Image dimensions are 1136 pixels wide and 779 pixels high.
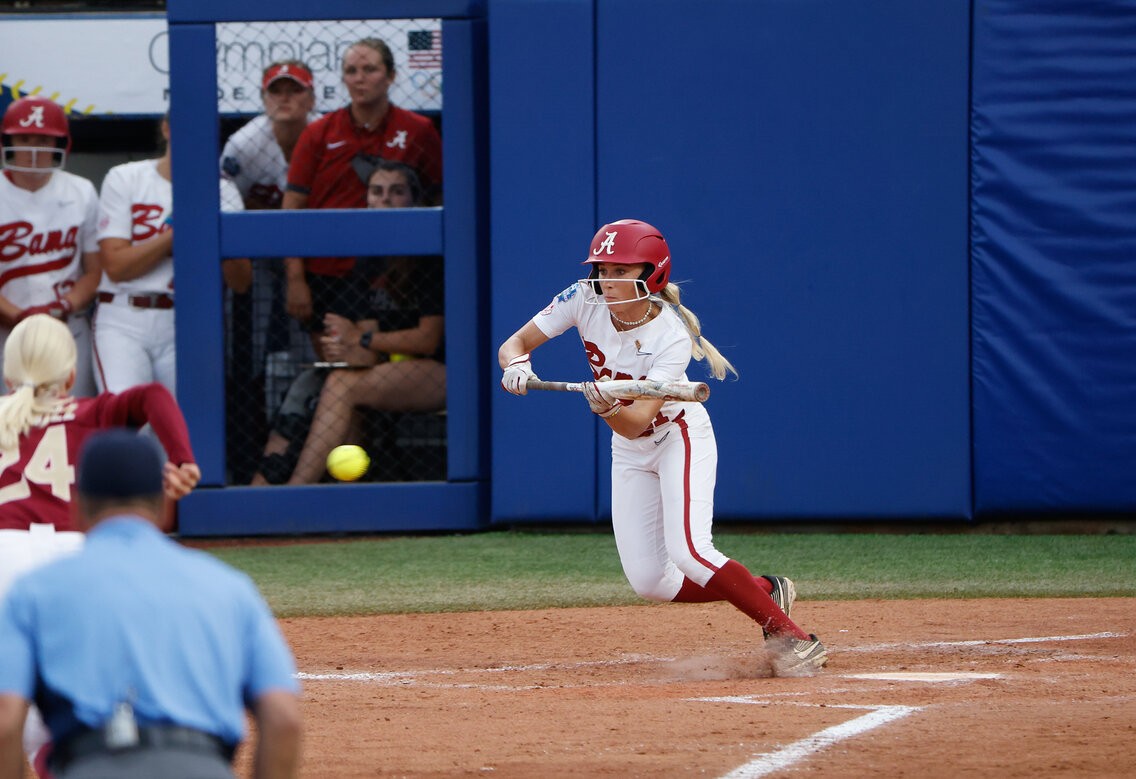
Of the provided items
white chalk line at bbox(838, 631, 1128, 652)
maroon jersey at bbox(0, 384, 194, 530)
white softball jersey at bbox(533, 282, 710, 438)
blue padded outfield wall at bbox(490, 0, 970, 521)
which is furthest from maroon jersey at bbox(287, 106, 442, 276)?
maroon jersey at bbox(0, 384, 194, 530)

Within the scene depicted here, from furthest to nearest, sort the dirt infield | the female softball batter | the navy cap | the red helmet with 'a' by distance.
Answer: the red helmet with 'a', the female softball batter, the dirt infield, the navy cap

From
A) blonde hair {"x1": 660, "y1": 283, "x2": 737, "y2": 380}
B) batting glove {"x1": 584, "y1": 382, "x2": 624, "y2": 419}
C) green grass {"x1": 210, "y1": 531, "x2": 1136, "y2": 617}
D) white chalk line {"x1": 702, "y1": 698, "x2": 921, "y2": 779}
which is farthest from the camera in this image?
green grass {"x1": 210, "y1": 531, "x2": 1136, "y2": 617}

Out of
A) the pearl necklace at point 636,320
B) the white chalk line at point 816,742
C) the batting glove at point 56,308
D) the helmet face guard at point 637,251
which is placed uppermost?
the helmet face guard at point 637,251

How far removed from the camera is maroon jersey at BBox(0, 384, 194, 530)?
3.32 metres

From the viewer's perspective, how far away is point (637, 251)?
5.21 m

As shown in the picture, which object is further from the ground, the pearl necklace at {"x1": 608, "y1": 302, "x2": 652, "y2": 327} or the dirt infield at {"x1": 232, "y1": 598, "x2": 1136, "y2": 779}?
the pearl necklace at {"x1": 608, "y1": 302, "x2": 652, "y2": 327}

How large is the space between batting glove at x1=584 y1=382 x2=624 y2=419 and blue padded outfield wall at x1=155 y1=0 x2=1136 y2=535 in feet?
11.8

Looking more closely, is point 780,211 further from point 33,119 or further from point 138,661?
point 138,661

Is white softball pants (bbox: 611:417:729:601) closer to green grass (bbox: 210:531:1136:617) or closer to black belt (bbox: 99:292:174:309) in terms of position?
green grass (bbox: 210:531:1136:617)

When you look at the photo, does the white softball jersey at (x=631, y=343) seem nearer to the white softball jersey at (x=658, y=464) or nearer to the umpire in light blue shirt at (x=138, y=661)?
the white softball jersey at (x=658, y=464)

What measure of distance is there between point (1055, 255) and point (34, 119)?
5.86 m

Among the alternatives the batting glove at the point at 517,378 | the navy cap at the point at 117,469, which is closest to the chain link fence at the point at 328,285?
the batting glove at the point at 517,378

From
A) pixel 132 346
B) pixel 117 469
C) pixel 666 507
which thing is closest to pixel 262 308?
pixel 132 346

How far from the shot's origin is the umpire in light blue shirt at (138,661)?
2109 mm
